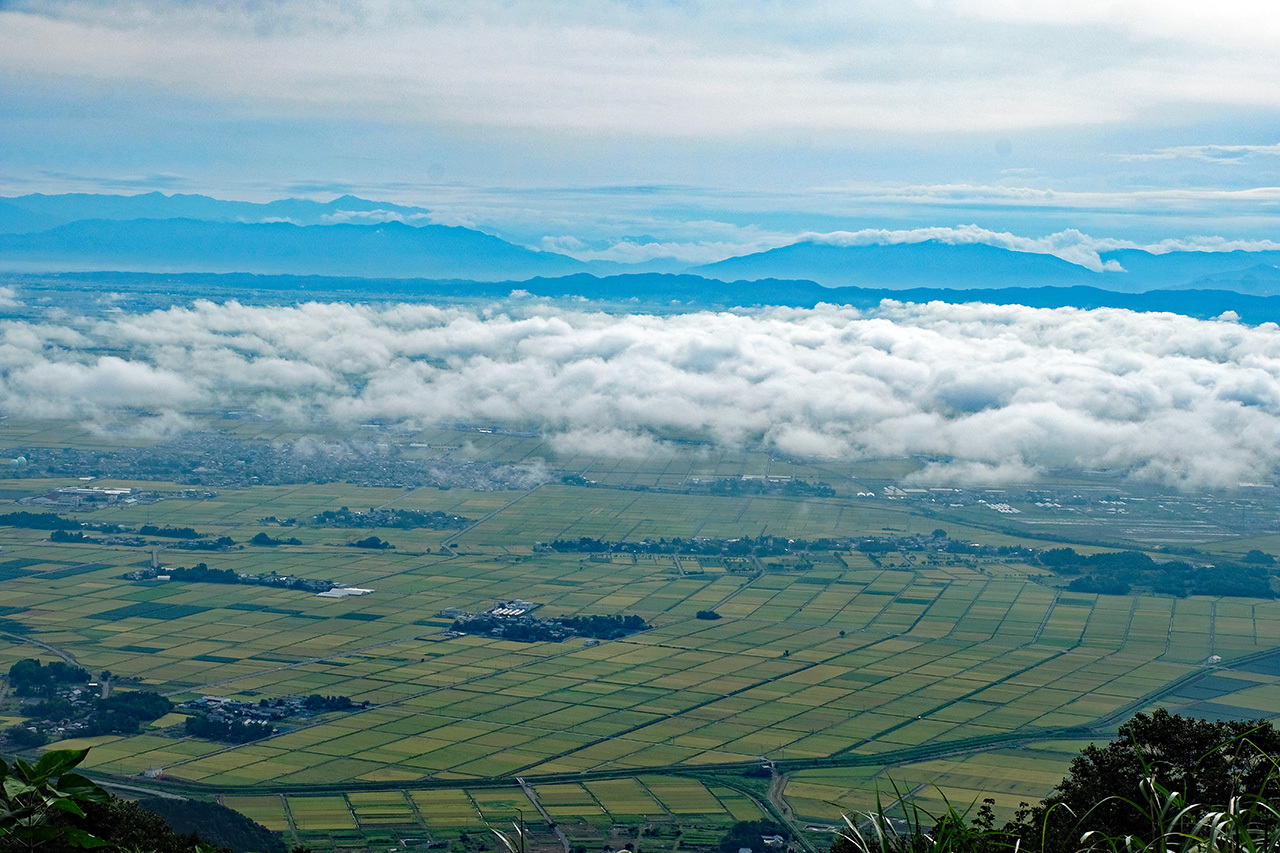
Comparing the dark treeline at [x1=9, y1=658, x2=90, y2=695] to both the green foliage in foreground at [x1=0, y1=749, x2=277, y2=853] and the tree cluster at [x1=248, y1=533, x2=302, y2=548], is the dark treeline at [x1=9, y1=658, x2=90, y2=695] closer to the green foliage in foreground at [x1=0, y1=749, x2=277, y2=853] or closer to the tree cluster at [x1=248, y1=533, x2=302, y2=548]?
the tree cluster at [x1=248, y1=533, x2=302, y2=548]

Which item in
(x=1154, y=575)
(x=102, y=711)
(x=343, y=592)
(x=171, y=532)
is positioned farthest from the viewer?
(x=171, y=532)

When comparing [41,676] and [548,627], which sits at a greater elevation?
[41,676]

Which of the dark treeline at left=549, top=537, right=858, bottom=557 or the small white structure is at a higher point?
the small white structure

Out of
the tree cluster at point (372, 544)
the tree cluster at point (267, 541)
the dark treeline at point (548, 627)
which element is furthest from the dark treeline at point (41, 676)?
the tree cluster at point (372, 544)

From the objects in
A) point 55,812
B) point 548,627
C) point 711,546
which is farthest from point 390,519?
point 55,812

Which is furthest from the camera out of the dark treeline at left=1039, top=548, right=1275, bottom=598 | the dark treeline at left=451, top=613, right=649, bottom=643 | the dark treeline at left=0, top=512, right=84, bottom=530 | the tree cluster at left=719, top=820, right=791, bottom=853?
the dark treeline at left=0, top=512, right=84, bottom=530

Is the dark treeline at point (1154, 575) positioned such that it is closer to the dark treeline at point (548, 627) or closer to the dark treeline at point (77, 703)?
the dark treeline at point (548, 627)

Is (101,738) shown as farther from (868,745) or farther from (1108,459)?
(1108,459)

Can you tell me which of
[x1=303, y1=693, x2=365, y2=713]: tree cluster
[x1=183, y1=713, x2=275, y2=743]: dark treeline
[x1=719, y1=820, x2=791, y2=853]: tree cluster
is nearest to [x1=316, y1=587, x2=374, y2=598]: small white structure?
[x1=303, y1=693, x2=365, y2=713]: tree cluster

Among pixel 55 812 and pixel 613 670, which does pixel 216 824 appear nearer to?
pixel 613 670
